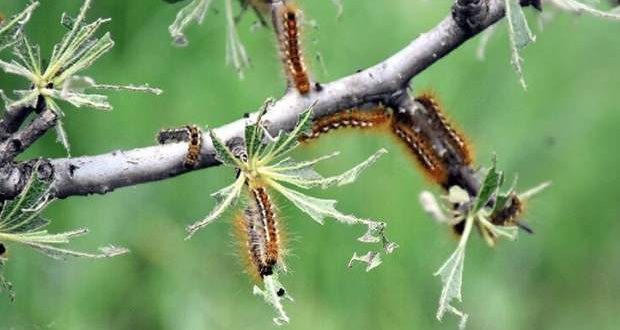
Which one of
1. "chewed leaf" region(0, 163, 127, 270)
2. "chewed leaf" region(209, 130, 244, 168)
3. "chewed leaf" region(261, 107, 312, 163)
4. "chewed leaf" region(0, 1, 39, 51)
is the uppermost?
"chewed leaf" region(0, 1, 39, 51)

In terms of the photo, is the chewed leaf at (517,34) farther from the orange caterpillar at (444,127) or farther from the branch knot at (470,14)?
the orange caterpillar at (444,127)

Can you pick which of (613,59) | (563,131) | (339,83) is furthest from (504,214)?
(613,59)

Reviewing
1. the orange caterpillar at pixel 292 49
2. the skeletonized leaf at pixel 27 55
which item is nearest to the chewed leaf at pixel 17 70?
the skeletonized leaf at pixel 27 55

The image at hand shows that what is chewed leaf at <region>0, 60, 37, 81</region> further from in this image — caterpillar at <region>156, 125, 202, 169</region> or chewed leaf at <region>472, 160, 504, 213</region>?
chewed leaf at <region>472, 160, 504, 213</region>

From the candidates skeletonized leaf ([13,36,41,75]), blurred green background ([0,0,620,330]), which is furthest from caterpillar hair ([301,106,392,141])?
blurred green background ([0,0,620,330])

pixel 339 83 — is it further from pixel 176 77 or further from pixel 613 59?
pixel 613 59

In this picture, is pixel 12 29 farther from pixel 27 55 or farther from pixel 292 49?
pixel 292 49
